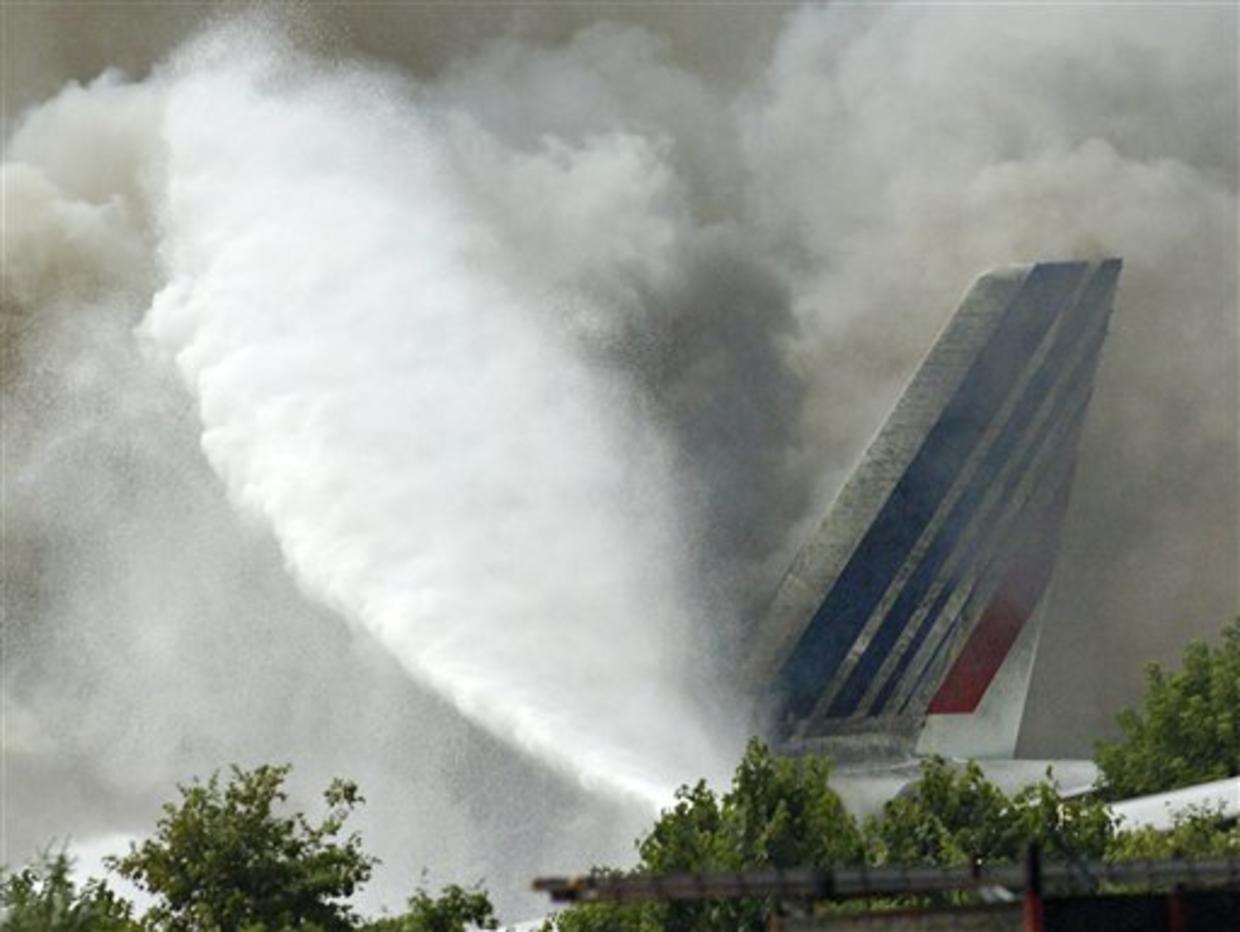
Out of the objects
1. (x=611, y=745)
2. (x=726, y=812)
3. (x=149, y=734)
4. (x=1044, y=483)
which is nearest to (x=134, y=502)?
(x=149, y=734)

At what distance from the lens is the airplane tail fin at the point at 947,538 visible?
305 feet

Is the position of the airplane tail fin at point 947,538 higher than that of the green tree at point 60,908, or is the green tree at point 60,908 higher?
the airplane tail fin at point 947,538

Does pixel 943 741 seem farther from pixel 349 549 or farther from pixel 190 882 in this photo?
pixel 190 882

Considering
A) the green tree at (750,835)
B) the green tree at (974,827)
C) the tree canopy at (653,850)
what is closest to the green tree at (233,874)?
the tree canopy at (653,850)

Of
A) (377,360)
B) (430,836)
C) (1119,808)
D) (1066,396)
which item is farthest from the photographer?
(1066,396)

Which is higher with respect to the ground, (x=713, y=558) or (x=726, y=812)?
(x=713, y=558)

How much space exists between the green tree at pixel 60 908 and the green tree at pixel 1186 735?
3672 cm

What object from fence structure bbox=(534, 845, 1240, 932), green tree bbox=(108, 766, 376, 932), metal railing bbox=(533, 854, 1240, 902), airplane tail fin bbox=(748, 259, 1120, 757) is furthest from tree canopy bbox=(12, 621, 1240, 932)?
airplane tail fin bbox=(748, 259, 1120, 757)

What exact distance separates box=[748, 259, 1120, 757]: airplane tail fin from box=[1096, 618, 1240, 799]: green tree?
31.6ft

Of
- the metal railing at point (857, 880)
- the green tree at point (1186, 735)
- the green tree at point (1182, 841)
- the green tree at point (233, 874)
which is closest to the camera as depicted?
the metal railing at point (857, 880)

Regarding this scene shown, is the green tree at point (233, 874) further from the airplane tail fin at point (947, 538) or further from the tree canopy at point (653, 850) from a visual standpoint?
the airplane tail fin at point (947, 538)

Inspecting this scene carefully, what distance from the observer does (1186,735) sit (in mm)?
84938

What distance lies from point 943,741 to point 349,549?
27631 millimetres

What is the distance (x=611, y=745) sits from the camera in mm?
77875
